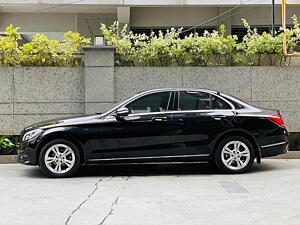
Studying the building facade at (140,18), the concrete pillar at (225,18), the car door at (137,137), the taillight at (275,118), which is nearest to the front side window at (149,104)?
the car door at (137,137)

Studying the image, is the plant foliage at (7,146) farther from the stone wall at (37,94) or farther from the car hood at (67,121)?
the car hood at (67,121)

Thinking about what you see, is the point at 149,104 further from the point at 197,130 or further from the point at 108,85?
the point at 108,85

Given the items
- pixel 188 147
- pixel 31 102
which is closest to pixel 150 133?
pixel 188 147

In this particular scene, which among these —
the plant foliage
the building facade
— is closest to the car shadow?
the plant foliage

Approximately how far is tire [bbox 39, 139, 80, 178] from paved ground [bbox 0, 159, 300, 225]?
8.6 inches

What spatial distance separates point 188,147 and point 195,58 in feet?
12.4

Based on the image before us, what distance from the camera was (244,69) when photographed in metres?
11.5

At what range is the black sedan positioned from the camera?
8453 mm

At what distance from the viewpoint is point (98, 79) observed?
1145 centimetres

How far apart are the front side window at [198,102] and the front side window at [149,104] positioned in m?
0.31

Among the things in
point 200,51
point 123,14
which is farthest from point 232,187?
point 123,14

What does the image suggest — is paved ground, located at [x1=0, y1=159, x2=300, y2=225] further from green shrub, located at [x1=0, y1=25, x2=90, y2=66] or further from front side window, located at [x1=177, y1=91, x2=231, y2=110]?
green shrub, located at [x1=0, y1=25, x2=90, y2=66]

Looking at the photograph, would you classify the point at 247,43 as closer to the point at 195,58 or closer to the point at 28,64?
the point at 195,58

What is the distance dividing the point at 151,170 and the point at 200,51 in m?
3.69
